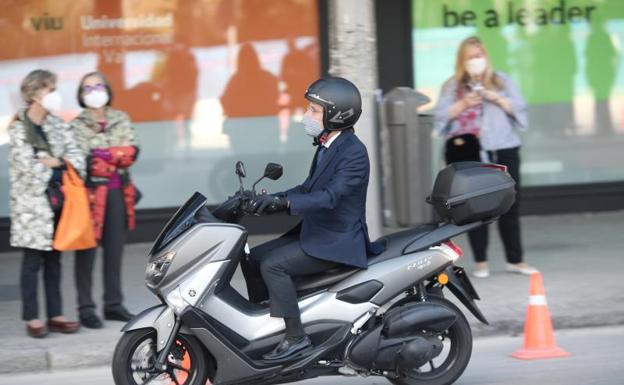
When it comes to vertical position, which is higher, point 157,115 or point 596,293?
point 157,115

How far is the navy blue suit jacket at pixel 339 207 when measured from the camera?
638cm

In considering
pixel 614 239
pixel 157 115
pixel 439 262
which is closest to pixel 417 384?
pixel 439 262

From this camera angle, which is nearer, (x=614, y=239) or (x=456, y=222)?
(x=456, y=222)

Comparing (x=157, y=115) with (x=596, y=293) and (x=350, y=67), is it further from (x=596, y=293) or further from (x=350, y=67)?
(x=596, y=293)

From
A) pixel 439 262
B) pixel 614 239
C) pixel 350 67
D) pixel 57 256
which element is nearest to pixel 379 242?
pixel 439 262

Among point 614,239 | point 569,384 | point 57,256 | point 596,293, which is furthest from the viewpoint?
point 614,239

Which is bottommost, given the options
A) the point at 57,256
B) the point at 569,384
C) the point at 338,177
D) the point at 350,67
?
the point at 569,384

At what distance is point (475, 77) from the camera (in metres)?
9.09

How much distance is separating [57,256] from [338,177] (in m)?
2.56

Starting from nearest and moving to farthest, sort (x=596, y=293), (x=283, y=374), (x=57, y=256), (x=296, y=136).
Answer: (x=283, y=374)
(x=57, y=256)
(x=596, y=293)
(x=296, y=136)

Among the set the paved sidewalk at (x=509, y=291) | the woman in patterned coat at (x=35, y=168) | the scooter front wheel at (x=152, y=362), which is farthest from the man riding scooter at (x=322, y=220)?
the woman in patterned coat at (x=35, y=168)

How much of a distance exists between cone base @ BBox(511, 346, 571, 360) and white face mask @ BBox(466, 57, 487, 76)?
235cm

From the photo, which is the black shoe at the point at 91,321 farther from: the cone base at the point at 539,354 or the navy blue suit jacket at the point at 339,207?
the cone base at the point at 539,354

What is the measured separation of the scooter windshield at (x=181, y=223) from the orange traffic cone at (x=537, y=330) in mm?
2211
